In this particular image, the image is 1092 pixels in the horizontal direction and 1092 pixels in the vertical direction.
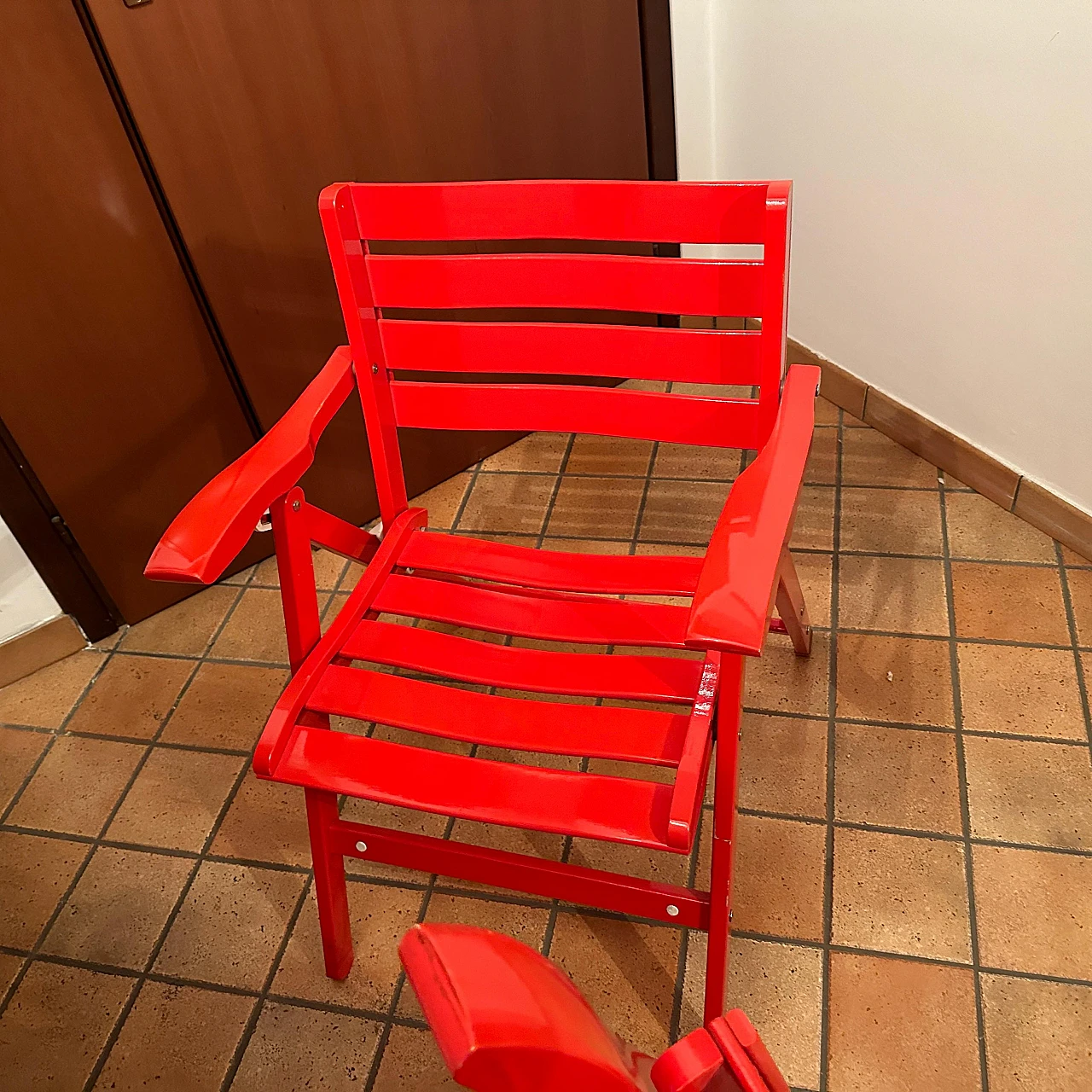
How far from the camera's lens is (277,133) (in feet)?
5.88

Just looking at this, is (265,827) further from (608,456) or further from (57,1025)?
(608,456)

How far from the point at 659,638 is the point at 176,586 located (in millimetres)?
1325

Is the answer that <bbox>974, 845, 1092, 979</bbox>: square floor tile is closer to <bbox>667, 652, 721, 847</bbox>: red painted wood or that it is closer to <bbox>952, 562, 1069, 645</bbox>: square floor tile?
<bbox>952, 562, 1069, 645</bbox>: square floor tile

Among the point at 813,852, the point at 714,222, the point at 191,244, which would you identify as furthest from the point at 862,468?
the point at 191,244

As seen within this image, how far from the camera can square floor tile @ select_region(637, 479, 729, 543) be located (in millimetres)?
2170

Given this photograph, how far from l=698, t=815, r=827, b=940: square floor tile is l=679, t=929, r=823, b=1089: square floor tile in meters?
0.03

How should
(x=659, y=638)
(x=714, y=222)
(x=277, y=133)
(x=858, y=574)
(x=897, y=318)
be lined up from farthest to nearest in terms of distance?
1. (x=897, y=318)
2. (x=858, y=574)
3. (x=277, y=133)
4. (x=659, y=638)
5. (x=714, y=222)

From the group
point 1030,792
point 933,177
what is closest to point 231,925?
point 1030,792

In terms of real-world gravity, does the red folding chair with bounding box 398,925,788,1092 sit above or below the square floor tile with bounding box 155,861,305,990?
above

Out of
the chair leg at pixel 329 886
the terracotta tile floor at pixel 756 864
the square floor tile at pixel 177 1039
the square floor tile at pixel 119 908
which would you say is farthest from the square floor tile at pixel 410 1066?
the square floor tile at pixel 119 908

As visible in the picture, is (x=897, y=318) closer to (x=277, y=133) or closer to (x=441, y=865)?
(x=277, y=133)

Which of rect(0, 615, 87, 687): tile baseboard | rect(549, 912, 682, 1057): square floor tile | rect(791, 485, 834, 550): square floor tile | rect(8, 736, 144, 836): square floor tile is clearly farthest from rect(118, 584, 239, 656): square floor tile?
rect(791, 485, 834, 550): square floor tile

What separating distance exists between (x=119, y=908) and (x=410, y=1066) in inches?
24.3

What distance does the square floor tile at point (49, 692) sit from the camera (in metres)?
2.00
